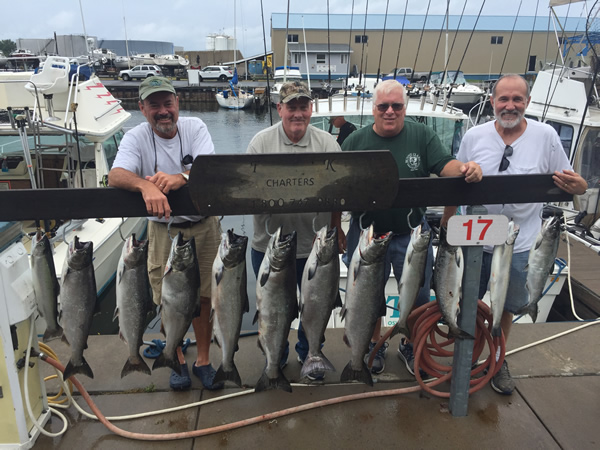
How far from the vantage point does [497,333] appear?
9.56ft

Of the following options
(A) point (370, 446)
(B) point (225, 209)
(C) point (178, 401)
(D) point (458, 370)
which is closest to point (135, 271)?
(B) point (225, 209)

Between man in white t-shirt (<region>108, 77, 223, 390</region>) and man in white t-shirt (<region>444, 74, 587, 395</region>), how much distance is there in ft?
5.96

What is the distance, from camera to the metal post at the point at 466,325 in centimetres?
268

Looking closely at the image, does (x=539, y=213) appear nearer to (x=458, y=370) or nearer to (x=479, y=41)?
(x=458, y=370)

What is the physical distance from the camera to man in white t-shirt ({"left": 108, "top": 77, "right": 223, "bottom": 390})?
2967 millimetres

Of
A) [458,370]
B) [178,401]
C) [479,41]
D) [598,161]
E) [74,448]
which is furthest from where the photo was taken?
[479,41]

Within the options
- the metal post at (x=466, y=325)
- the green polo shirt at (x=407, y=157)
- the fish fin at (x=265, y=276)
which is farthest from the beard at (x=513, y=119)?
the fish fin at (x=265, y=276)

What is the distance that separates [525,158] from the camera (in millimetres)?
3070

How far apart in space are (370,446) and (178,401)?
4.41ft

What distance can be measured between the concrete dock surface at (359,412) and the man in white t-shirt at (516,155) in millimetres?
302

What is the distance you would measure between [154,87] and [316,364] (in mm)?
2155

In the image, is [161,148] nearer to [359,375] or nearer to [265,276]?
[265,276]

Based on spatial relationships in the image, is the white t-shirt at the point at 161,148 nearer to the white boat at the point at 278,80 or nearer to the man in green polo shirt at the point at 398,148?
the white boat at the point at 278,80

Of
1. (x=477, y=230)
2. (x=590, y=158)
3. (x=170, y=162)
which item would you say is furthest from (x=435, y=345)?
(x=590, y=158)
